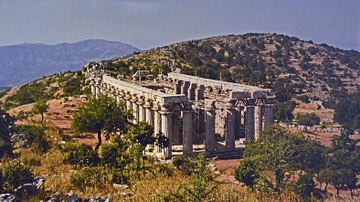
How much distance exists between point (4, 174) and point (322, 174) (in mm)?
19883

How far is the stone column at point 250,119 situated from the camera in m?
32.0

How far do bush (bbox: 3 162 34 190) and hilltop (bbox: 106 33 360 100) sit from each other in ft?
135

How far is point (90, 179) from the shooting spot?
754 inches

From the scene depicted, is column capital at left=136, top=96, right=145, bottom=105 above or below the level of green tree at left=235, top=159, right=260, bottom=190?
above

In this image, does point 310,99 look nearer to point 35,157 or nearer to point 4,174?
point 35,157

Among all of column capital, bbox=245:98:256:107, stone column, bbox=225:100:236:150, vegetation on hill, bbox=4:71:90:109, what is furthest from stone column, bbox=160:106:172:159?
vegetation on hill, bbox=4:71:90:109

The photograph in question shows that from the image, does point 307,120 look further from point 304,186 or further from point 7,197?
point 7,197

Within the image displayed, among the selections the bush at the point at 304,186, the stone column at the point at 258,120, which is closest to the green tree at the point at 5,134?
the bush at the point at 304,186

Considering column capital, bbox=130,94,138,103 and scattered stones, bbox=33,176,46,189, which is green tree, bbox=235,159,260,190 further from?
column capital, bbox=130,94,138,103

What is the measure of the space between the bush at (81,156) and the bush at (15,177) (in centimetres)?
425

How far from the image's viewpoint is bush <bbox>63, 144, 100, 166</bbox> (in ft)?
74.3

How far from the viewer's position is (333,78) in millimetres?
88500

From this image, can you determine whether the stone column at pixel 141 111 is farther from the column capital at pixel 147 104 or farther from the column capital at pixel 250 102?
the column capital at pixel 250 102

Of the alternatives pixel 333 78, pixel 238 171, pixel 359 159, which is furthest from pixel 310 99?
pixel 238 171
